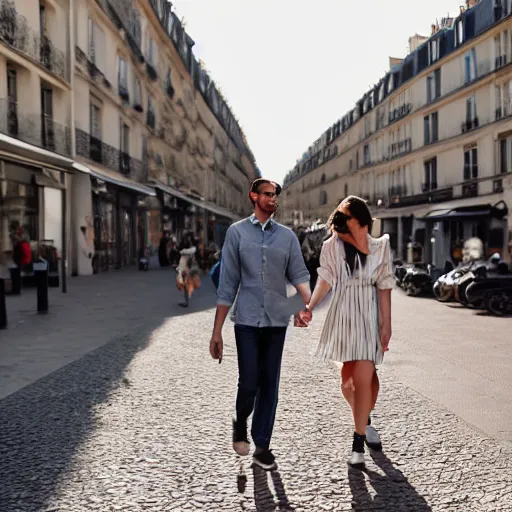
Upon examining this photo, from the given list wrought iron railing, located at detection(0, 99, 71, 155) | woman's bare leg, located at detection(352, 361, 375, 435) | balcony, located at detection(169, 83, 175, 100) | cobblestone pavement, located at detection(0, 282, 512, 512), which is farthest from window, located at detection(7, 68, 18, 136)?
balcony, located at detection(169, 83, 175, 100)

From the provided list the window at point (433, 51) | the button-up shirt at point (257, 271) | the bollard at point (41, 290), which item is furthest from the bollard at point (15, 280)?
the window at point (433, 51)

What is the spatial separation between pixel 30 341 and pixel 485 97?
28.8 m

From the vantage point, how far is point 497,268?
1323 cm

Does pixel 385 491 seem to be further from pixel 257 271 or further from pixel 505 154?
pixel 505 154

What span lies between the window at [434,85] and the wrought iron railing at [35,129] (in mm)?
23549

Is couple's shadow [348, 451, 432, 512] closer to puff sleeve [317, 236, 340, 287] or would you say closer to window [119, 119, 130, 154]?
puff sleeve [317, 236, 340, 287]

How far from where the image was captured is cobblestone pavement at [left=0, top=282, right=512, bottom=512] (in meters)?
3.20

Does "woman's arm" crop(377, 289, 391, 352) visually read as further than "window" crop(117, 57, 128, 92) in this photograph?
No

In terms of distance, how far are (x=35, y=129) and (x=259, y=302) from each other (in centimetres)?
1856

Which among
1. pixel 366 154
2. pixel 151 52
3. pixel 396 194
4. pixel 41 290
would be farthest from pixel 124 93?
pixel 366 154

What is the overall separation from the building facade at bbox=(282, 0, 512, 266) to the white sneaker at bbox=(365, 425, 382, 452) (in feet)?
79.9

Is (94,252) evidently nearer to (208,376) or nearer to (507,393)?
(208,376)

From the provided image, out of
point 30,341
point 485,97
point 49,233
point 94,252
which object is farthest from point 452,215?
point 30,341

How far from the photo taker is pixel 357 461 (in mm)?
3689
